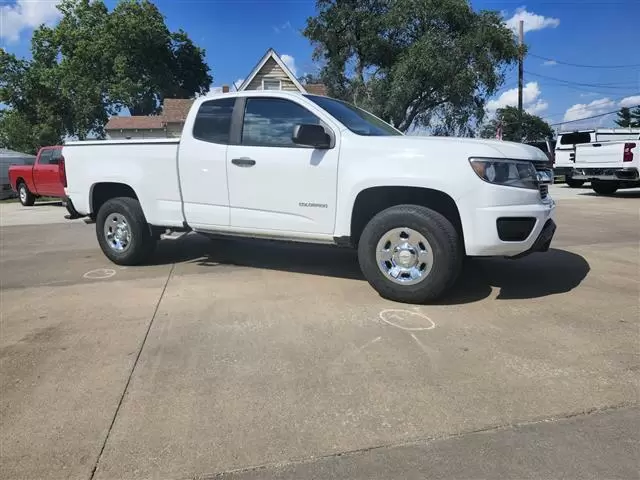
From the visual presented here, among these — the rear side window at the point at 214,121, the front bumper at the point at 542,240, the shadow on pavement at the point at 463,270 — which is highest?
the rear side window at the point at 214,121

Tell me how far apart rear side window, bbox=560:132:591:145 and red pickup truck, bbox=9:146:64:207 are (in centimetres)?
1781

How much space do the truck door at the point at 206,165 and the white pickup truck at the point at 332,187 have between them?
1cm

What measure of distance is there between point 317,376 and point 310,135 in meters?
2.40

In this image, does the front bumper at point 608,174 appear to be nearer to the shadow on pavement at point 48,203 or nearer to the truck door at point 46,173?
the truck door at point 46,173

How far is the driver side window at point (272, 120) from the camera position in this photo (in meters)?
5.45

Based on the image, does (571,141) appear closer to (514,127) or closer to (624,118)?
(514,127)

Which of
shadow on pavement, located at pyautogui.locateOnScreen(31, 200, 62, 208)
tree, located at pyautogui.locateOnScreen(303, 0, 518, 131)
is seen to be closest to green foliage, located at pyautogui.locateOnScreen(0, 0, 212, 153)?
tree, located at pyautogui.locateOnScreen(303, 0, 518, 131)

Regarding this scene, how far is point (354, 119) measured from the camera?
221 inches

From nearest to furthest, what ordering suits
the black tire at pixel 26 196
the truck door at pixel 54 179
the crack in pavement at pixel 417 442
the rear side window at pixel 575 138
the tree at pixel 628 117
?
the crack in pavement at pixel 417 442, the truck door at pixel 54 179, the black tire at pixel 26 196, the rear side window at pixel 575 138, the tree at pixel 628 117

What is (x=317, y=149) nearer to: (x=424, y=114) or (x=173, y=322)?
(x=173, y=322)

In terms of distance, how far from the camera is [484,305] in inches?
193

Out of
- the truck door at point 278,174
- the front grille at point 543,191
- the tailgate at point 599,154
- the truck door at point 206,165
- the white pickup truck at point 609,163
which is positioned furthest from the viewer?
the tailgate at point 599,154

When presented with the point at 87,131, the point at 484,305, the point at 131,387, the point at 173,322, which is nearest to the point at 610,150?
the point at 484,305

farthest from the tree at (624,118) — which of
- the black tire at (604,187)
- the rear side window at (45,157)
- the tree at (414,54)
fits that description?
the rear side window at (45,157)
